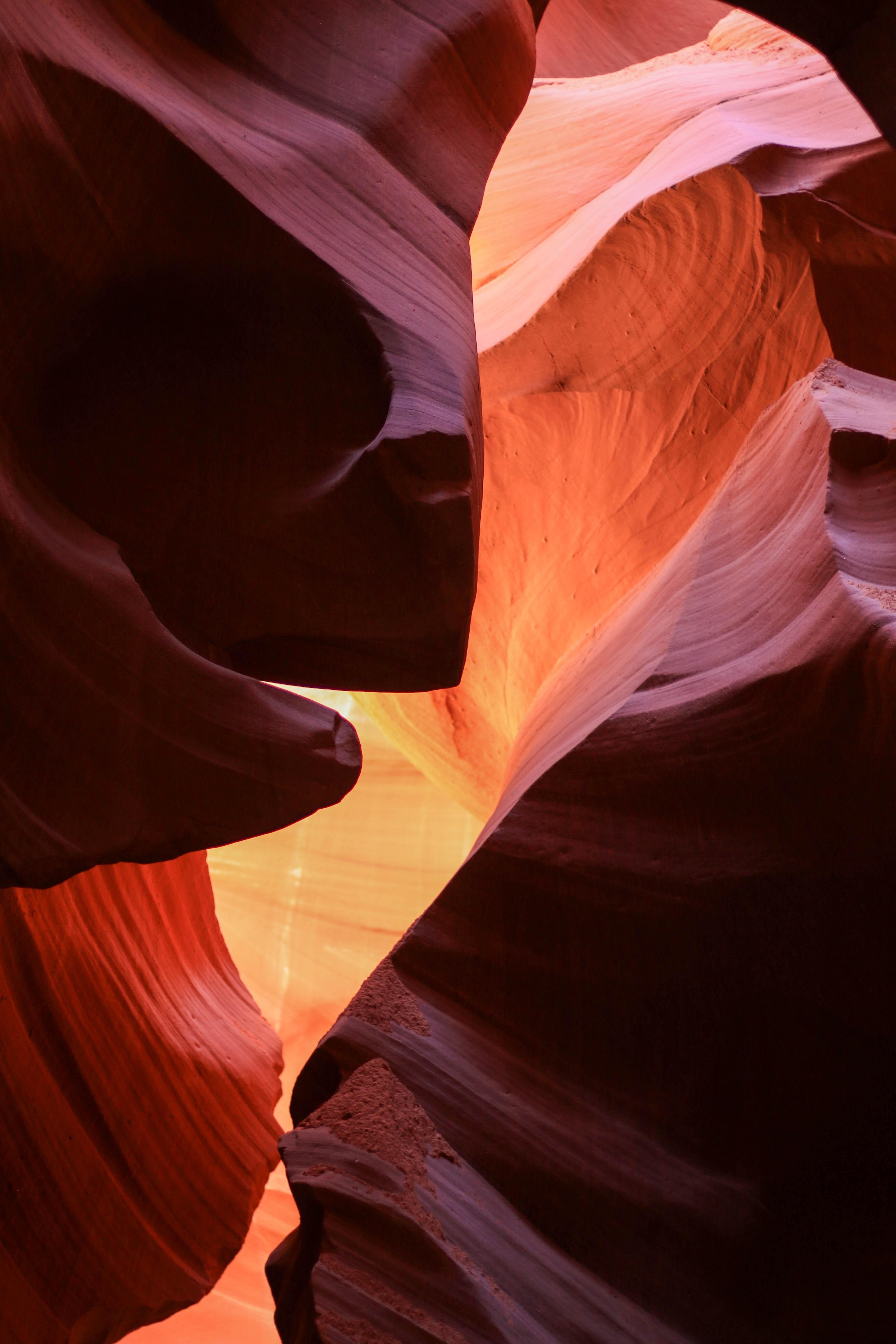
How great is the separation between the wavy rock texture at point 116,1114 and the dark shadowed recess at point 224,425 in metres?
1.14

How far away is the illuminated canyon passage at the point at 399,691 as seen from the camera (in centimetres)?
215

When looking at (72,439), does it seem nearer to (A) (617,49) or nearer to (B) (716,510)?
(B) (716,510)

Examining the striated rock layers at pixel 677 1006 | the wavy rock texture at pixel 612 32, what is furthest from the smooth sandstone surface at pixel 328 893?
the wavy rock texture at pixel 612 32

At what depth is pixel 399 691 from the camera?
274 cm

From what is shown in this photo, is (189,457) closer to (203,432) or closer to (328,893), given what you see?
(203,432)

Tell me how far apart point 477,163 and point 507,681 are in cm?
218

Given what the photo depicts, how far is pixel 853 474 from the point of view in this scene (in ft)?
8.47

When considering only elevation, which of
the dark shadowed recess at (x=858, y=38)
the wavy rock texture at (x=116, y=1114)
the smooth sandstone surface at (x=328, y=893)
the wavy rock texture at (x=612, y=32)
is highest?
the wavy rock texture at (x=612, y=32)

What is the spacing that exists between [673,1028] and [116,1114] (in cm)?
180

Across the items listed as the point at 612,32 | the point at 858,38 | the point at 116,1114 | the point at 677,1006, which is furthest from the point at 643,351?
the point at 612,32

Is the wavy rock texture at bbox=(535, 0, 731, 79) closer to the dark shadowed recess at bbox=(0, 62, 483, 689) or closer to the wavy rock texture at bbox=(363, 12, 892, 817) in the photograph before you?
the wavy rock texture at bbox=(363, 12, 892, 817)

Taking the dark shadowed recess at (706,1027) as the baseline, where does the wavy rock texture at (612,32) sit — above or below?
above

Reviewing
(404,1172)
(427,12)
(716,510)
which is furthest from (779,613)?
(427,12)

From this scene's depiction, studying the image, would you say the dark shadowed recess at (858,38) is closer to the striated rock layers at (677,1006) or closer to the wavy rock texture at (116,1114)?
the striated rock layers at (677,1006)
